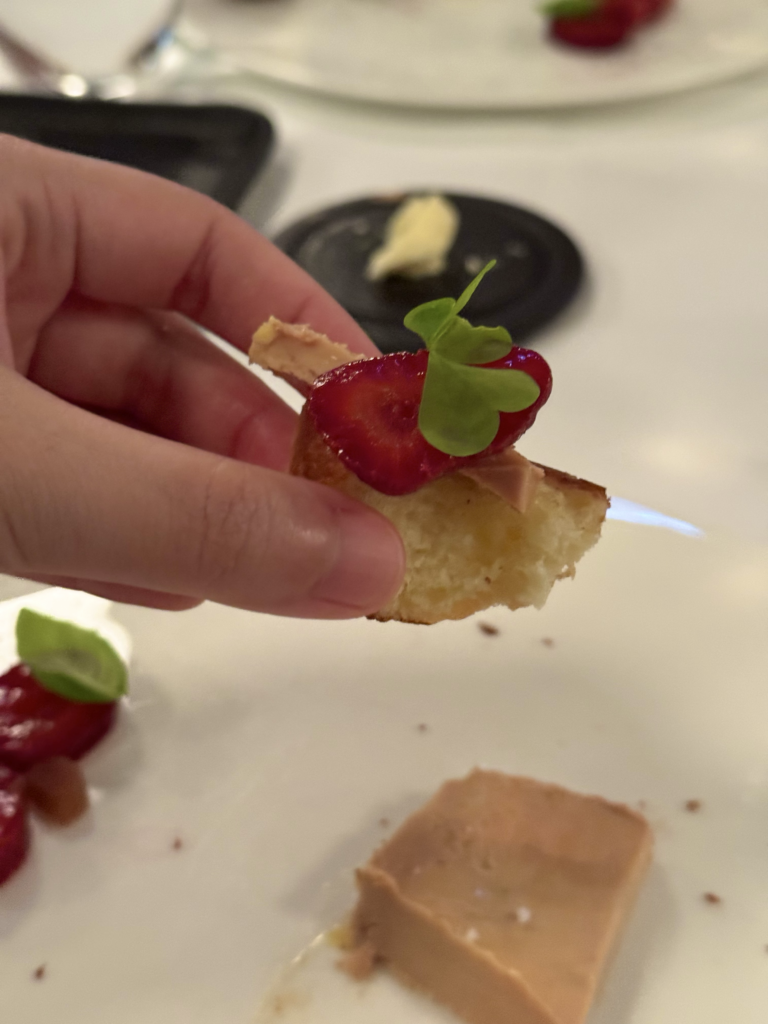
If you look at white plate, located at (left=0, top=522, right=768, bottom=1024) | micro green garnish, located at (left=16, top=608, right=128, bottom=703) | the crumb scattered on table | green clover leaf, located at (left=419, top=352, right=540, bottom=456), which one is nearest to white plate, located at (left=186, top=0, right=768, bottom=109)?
white plate, located at (left=0, top=522, right=768, bottom=1024)

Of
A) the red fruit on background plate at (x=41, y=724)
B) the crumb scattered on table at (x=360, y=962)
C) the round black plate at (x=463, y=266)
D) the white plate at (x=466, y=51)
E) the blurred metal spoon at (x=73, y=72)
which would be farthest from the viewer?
the blurred metal spoon at (x=73, y=72)

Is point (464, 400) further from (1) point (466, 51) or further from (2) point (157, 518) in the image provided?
(1) point (466, 51)

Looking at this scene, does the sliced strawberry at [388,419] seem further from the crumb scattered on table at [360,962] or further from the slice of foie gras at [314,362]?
the crumb scattered on table at [360,962]

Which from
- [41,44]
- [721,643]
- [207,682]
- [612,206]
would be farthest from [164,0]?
[721,643]

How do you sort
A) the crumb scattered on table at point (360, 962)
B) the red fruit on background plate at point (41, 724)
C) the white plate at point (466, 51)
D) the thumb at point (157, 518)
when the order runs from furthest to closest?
the white plate at point (466, 51)
the red fruit on background plate at point (41, 724)
the crumb scattered on table at point (360, 962)
the thumb at point (157, 518)

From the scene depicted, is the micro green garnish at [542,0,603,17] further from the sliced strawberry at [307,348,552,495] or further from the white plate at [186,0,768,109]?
the sliced strawberry at [307,348,552,495]

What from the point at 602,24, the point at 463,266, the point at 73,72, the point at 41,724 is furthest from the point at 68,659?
the point at 602,24

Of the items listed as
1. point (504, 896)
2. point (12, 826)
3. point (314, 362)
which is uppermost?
point (314, 362)

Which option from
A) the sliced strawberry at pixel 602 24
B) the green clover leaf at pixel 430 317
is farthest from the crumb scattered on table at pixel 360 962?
the sliced strawberry at pixel 602 24

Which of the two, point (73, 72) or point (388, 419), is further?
point (73, 72)
